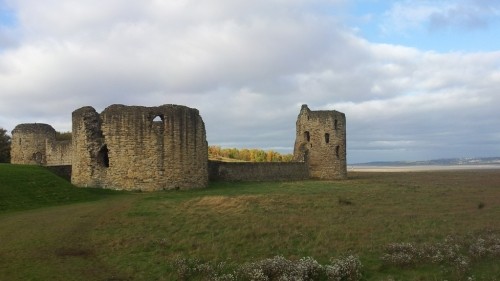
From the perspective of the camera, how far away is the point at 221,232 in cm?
1559

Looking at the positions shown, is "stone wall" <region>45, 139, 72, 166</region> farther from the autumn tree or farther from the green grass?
the green grass

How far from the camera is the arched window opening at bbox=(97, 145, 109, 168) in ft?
96.7

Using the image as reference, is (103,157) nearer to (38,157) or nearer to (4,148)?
(38,157)

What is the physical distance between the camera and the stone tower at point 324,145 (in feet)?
142

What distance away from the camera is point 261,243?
564 inches

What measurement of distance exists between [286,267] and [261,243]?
2568 millimetres

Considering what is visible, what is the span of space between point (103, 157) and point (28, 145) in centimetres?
1700

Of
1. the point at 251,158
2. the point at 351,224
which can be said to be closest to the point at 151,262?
the point at 351,224

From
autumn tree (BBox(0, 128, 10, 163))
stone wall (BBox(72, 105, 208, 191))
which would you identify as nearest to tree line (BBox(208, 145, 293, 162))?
autumn tree (BBox(0, 128, 10, 163))

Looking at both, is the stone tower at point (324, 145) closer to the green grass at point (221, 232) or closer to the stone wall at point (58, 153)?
the stone wall at point (58, 153)

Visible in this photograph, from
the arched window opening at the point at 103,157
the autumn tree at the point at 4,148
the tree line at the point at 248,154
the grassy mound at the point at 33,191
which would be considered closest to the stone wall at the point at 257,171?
the arched window opening at the point at 103,157

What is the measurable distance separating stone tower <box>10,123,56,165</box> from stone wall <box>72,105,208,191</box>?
15626 millimetres

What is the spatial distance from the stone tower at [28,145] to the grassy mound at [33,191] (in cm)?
1710

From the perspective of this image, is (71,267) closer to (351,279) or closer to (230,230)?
(230,230)
